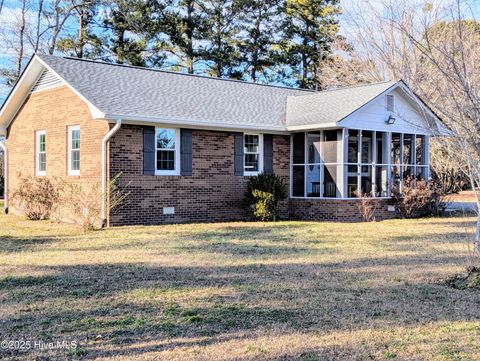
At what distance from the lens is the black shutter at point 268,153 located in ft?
55.4

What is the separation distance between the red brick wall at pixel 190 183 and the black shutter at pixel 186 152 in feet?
0.48

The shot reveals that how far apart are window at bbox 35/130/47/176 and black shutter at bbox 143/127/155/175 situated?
4532 mm

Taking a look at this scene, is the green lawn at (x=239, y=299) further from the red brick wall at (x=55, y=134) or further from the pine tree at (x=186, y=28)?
the pine tree at (x=186, y=28)

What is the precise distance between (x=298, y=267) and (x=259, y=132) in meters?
8.88

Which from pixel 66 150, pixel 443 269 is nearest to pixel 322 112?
pixel 66 150

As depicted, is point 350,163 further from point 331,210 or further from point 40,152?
point 40,152

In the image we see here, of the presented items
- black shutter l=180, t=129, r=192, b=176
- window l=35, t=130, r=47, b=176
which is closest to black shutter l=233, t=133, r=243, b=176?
black shutter l=180, t=129, r=192, b=176

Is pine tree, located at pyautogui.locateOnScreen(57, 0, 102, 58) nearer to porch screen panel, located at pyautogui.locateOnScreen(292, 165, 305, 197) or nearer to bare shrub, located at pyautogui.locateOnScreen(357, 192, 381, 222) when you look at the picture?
porch screen panel, located at pyautogui.locateOnScreen(292, 165, 305, 197)

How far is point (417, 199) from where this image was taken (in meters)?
17.0

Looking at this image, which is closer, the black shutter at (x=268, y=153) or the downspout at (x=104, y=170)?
the downspout at (x=104, y=170)

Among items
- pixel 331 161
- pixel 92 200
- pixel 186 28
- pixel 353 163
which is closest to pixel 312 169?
pixel 331 161

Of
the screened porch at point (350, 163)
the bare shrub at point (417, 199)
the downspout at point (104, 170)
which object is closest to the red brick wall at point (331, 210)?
the screened porch at point (350, 163)

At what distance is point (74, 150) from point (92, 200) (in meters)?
2.76

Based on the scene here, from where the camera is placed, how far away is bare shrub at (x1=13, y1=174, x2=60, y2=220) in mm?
15938
